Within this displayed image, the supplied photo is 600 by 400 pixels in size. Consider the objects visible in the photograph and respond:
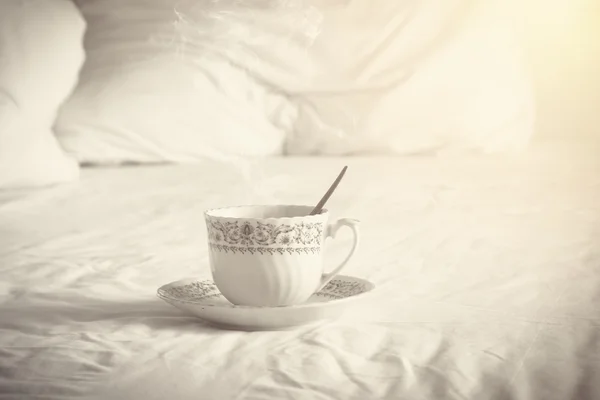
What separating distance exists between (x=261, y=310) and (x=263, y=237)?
6 cm

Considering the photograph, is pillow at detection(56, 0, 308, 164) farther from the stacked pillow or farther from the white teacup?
the white teacup

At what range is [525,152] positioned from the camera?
179 cm

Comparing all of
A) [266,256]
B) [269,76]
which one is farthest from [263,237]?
[269,76]

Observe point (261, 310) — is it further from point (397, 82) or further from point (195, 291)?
point (397, 82)

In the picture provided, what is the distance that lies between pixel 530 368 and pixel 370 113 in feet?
3.75

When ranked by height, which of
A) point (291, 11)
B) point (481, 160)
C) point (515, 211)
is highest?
point (291, 11)

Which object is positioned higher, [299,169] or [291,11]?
[291,11]

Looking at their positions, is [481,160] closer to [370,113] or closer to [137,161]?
[370,113]

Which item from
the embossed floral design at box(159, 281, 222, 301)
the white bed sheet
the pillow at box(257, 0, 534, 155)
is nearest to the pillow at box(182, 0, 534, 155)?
the pillow at box(257, 0, 534, 155)

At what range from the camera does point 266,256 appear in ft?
2.03

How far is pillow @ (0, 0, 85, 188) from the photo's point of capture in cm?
136

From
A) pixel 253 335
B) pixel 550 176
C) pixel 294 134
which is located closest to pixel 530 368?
pixel 253 335

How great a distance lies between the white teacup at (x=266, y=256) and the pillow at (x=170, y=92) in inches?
36.3

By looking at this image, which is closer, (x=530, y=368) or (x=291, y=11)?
(x=530, y=368)
